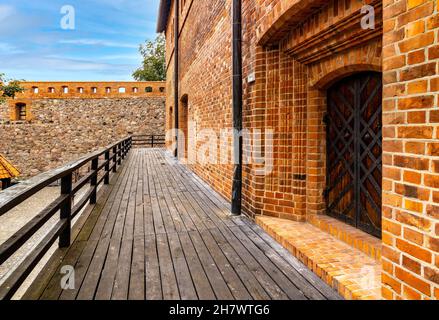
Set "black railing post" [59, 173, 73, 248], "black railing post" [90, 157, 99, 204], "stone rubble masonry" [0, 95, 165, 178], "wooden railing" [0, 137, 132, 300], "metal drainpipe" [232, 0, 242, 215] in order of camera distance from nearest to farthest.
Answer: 1. "wooden railing" [0, 137, 132, 300]
2. "black railing post" [59, 173, 73, 248]
3. "metal drainpipe" [232, 0, 242, 215]
4. "black railing post" [90, 157, 99, 204]
5. "stone rubble masonry" [0, 95, 165, 178]

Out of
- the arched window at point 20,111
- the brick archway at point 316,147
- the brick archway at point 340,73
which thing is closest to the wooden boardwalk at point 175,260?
the brick archway at point 316,147

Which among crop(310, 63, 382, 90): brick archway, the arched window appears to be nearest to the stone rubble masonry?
the arched window

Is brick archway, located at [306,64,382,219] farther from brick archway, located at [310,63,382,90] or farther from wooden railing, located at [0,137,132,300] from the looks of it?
wooden railing, located at [0,137,132,300]

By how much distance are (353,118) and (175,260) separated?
2.08 metres

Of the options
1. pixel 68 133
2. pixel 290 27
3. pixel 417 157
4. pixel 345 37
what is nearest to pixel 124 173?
pixel 290 27

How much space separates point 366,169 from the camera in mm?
3086

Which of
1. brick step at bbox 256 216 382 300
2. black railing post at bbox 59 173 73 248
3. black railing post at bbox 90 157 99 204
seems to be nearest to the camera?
brick step at bbox 256 216 382 300

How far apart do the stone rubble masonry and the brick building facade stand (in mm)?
19868

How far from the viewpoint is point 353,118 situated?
3.29 m

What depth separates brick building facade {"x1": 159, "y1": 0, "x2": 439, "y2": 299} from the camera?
5.77 feet

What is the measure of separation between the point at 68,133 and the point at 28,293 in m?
23.8

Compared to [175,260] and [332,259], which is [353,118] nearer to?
[332,259]

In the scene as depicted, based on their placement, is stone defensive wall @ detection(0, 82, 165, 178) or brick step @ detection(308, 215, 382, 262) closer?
brick step @ detection(308, 215, 382, 262)

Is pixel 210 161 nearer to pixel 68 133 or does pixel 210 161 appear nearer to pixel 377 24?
pixel 377 24
